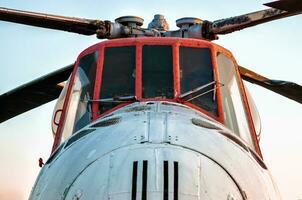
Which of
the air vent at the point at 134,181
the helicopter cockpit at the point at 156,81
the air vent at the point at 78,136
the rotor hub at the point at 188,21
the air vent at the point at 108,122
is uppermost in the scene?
the rotor hub at the point at 188,21

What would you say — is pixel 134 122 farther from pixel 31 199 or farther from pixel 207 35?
pixel 207 35

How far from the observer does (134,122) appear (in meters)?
5.25

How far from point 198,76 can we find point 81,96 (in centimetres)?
148

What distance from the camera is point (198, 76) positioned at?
7.09 metres

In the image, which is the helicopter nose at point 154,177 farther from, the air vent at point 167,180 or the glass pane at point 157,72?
the glass pane at point 157,72

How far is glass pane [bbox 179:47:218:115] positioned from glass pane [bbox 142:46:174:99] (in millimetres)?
152

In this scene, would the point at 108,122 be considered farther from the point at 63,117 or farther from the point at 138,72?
the point at 63,117

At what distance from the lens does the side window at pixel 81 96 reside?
6859mm

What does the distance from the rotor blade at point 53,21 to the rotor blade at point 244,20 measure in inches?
72.1

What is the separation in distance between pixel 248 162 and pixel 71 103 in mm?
2832

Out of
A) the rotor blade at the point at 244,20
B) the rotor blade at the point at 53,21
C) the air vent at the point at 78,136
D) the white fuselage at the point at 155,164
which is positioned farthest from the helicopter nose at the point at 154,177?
the rotor blade at the point at 53,21

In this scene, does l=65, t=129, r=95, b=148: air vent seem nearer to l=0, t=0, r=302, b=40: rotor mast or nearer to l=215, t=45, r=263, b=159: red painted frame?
l=215, t=45, r=263, b=159: red painted frame

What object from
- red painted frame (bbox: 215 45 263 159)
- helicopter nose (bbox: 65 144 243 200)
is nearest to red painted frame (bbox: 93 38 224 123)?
red painted frame (bbox: 215 45 263 159)

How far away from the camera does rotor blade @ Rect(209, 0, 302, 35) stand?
27.4ft
